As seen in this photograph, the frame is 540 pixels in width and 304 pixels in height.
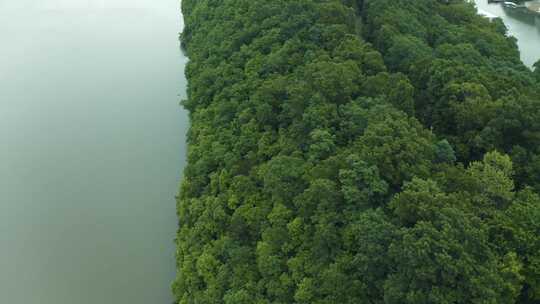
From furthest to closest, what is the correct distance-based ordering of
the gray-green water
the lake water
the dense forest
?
the lake water < the gray-green water < the dense forest

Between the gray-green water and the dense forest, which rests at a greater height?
the dense forest

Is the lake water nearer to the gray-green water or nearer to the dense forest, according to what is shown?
the dense forest

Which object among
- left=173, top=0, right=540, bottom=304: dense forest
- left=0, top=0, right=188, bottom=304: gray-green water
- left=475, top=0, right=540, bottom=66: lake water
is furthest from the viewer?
left=475, top=0, right=540, bottom=66: lake water

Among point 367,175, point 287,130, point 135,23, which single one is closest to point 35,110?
point 135,23

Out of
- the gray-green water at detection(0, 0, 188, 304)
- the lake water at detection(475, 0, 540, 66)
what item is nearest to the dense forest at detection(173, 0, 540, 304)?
the gray-green water at detection(0, 0, 188, 304)

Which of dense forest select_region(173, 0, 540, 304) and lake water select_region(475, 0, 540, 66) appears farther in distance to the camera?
lake water select_region(475, 0, 540, 66)

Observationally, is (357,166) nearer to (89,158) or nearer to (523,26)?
(89,158)
